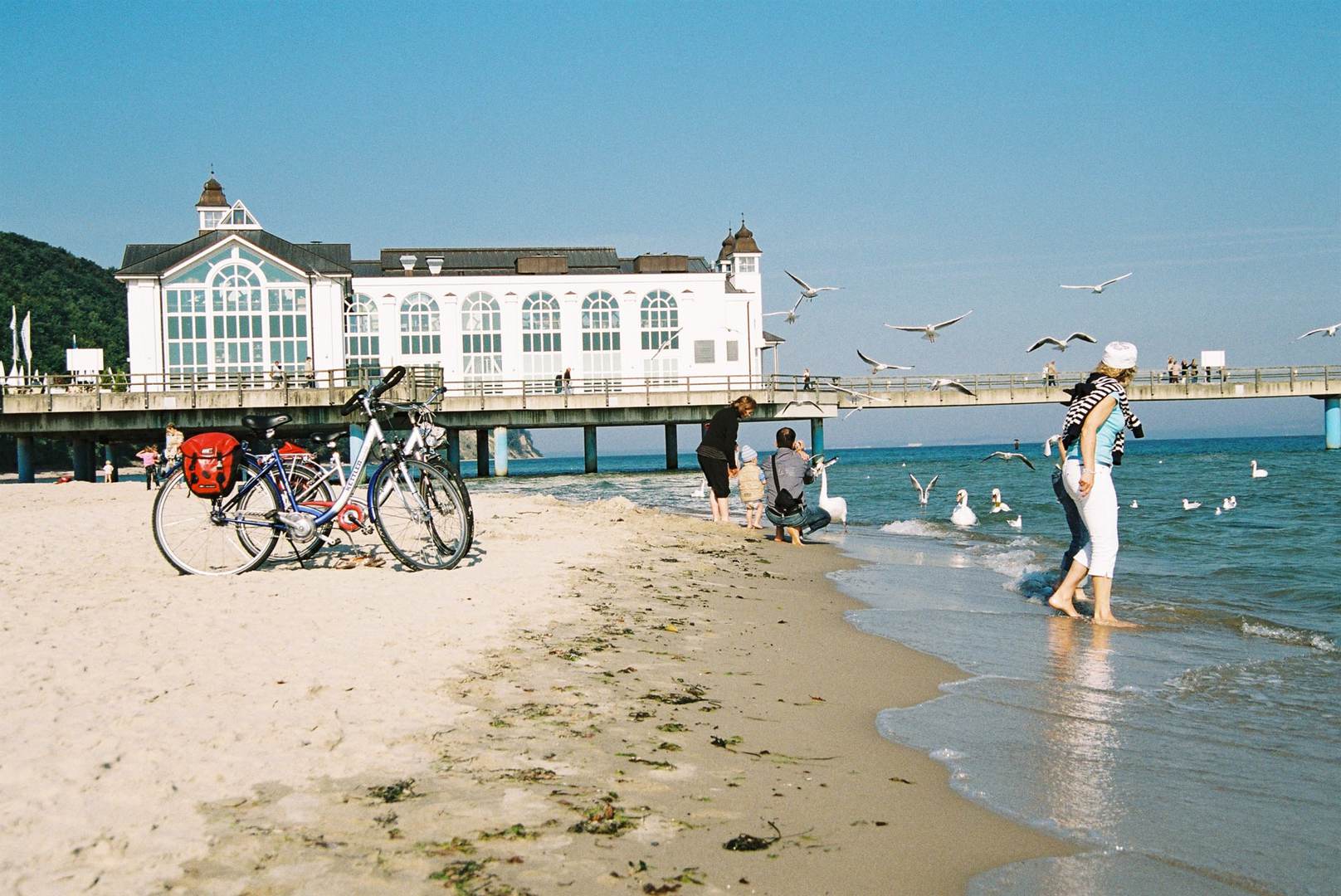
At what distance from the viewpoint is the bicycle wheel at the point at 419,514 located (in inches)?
324

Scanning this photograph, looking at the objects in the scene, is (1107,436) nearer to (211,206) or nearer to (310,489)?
(310,489)

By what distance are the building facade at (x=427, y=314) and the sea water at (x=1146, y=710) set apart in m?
38.3

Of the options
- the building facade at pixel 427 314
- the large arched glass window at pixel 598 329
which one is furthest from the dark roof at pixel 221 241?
the large arched glass window at pixel 598 329

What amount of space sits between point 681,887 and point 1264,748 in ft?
9.37

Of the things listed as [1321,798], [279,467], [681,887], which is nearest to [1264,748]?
[1321,798]

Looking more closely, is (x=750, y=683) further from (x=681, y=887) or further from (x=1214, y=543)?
(x=1214, y=543)

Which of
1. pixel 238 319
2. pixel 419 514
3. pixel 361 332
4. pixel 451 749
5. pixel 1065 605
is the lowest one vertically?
pixel 1065 605

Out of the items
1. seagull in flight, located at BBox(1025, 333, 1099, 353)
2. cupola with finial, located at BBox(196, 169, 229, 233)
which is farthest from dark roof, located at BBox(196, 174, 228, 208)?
seagull in flight, located at BBox(1025, 333, 1099, 353)

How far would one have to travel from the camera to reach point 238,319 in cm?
4828

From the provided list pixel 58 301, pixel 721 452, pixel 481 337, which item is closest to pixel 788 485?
pixel 721 452

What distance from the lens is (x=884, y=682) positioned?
18.3 feet

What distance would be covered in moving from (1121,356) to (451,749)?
5.75m

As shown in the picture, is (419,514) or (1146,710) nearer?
(1146,710)

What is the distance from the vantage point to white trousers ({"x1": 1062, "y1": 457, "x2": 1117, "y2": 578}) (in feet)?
25.2
